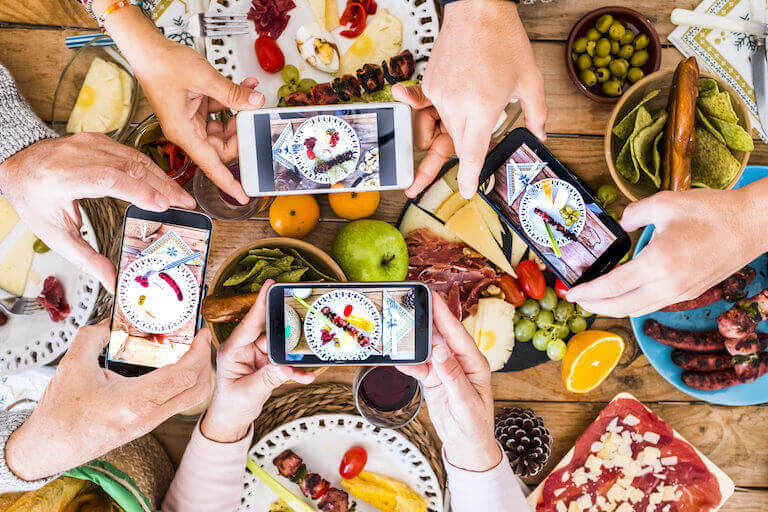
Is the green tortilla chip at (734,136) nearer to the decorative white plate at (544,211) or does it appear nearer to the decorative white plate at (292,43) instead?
the decorative white plate at (544,211)

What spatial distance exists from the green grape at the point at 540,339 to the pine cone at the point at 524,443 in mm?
209

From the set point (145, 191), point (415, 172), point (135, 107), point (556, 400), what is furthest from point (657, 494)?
point (135, 107)

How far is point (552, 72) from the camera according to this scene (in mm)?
1431

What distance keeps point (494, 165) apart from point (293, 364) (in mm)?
757

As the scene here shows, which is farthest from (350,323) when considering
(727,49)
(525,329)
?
(727,49)

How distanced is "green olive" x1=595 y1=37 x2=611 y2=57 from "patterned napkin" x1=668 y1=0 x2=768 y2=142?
0.25 m

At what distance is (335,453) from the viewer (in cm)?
144

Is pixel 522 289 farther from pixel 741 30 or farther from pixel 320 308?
pixel 741 30

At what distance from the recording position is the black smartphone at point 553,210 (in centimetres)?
133

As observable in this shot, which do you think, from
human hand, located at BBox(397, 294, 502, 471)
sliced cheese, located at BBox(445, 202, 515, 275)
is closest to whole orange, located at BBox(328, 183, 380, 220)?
sliced cheese, located at BBox(445, 202, 515, 275)

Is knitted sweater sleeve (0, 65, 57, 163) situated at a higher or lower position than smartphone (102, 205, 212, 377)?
higher

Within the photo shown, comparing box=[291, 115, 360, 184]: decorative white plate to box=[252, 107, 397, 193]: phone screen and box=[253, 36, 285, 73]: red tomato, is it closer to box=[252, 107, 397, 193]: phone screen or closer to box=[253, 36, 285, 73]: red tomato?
box=[252, 107, 397, 193]: phone screen

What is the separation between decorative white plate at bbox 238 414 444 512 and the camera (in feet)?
4.57

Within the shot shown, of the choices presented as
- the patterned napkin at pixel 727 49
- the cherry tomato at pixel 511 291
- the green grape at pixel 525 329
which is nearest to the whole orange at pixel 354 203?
the cherry tomato at pixel 511 291
